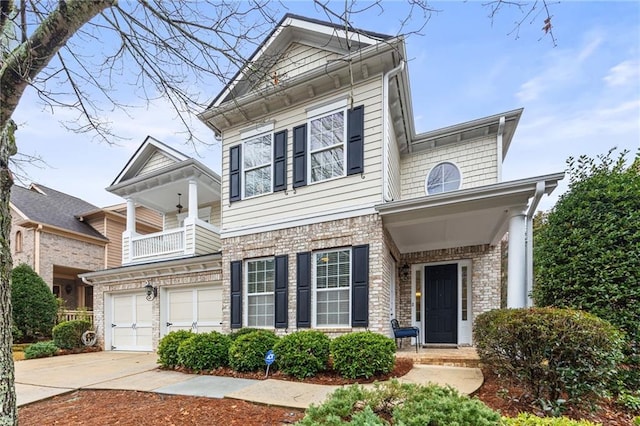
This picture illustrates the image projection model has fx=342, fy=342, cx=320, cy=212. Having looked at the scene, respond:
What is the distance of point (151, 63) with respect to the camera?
12.6 ft

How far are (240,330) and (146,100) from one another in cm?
526

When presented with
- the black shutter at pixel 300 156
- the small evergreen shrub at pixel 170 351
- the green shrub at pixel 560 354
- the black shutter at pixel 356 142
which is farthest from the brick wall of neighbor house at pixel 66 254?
the green shrub at pixel 560 354

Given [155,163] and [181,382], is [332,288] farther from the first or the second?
[155,163]

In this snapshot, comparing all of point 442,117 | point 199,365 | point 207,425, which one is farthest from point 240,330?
point 442,117

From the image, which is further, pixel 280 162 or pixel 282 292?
pixel 280 162

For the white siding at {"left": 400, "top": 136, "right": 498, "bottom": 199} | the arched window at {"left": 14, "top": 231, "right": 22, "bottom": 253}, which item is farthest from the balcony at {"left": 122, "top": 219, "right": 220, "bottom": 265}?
the arched window at {"left": 14, "top": 231, "right": 22, "bottom": 253}

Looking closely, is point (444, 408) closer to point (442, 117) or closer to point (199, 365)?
point (199, 365)

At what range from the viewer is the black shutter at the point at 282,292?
7457 millimetres

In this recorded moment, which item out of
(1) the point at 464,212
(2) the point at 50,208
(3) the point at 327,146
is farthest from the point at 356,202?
(2) the point at 50,208

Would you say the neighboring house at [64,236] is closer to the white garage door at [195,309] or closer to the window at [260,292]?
the white garage door at [195,309]

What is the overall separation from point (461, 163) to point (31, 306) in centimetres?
1562

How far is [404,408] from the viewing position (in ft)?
8.52

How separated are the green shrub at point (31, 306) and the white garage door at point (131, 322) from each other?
391cm

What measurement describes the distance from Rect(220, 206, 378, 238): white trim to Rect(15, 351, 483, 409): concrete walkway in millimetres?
3043
